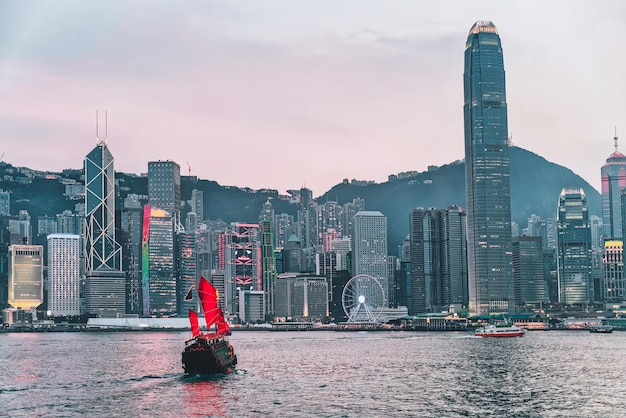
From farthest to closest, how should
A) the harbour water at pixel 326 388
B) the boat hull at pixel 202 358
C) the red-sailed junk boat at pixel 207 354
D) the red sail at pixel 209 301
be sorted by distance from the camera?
the red sail at pixel 209 301 < the red-sailed junk boat at pixel 207 354 < the boat hull at pixel 202 358 < the harbour water at pixel 326 388

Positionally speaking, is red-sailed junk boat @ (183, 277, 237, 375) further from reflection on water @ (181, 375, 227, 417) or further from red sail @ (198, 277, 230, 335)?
reflection on water @ (181, 375, 227, 417)

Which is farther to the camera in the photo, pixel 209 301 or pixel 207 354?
pixel 209 301

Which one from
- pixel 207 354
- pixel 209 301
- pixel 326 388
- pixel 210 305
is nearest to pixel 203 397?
pixel 326 388

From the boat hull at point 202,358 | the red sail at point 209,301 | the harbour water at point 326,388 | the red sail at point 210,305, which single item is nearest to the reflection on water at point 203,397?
the harbour water at point 326,388

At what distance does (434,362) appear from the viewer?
165 m

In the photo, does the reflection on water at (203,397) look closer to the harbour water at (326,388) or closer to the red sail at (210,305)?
the harbour water at (326,388)

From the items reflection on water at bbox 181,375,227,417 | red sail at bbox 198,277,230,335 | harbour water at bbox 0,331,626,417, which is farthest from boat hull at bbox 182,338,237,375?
red sail at bbox 198,277,230,335

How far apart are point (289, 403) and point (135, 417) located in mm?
Answer: 17628

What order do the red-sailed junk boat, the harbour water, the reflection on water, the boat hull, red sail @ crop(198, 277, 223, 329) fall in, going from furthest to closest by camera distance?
red sail @ crop(198, 277, 223, 329) < the red-sailed junk boat < the boat hull < the harbour water < the reflection on water

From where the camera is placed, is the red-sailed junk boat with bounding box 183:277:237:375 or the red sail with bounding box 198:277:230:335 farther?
the red sail with bounding box 198:277:230:335

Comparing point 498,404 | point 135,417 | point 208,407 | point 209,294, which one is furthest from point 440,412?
point 209,294

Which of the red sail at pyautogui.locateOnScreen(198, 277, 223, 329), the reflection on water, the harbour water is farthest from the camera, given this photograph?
the red sail at pyautogui.locateOnScreen(198, 277, 223, 329)

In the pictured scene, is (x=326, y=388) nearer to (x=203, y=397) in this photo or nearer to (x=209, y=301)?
(x=203, y=397)

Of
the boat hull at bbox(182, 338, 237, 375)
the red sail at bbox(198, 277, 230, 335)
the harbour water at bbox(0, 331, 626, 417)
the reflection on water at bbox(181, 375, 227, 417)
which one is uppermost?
the red sail at bbox(198, 277, 230, 335)
